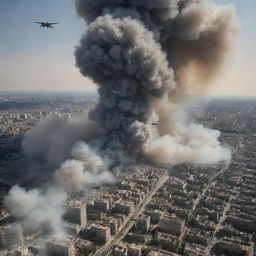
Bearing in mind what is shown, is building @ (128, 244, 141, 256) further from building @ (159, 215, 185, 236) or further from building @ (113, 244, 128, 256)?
building @ (159, 215, 185, 236)

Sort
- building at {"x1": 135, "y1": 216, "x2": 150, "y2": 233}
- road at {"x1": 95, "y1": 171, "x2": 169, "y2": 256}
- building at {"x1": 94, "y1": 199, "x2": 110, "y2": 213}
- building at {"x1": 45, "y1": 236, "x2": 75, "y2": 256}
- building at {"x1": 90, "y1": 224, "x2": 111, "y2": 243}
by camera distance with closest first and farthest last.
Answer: building at {"x1": 45, "y1": 236, "x2": 75, "y2": 256}
road at {"x1": 95, "y1": 171, "x2": 169, "y2": 256}
building at {"x1": 90, "y1": 224, "x2": 111, "y2": 243}
building at {"x1": 135, "y1": 216, "x2": 150, "y2": 233}
building at {"x1": 94, "y1": 199, "x2": 110, "y2": 213}

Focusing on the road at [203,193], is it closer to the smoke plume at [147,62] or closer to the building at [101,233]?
the smoke plume at [147,62]

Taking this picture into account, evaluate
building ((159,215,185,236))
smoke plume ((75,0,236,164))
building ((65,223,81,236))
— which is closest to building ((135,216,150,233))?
building ((159,215,185,236))

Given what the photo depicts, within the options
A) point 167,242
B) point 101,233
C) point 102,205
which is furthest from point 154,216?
point 101,233

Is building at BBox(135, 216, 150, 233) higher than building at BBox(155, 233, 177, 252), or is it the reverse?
building at BBox(135, 216, 150, 233)

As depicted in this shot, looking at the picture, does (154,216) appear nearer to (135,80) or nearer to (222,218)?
(222,218)

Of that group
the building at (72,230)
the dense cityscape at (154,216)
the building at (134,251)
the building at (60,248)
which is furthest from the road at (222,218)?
the building at (72,230)

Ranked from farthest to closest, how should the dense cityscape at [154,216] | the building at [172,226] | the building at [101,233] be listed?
1. the building at [172,226]
2. the building at [101,233]
3. the dense cityscape at [154,216]
